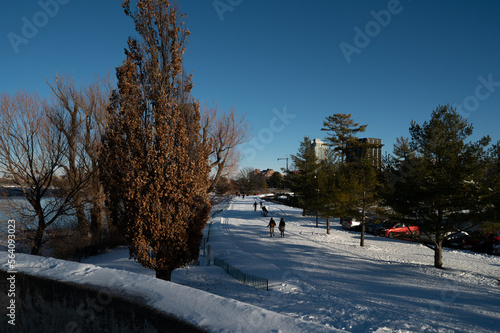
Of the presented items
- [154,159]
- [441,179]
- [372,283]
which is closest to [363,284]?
[372,283]

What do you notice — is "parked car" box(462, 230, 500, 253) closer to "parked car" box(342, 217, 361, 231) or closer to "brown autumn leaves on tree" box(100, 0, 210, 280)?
"parked car" box(342, 217, 361, 231)

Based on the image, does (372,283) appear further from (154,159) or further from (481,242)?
(481,242)

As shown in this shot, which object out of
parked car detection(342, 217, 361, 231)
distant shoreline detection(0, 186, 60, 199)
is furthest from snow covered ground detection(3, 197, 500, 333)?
parked car detection(342, 217, 361, 231)

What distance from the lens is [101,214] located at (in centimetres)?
1917

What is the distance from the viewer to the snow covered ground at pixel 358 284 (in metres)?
7.69

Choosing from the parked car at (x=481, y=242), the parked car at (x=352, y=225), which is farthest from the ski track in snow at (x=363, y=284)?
the parked car at (x=352, y=225)

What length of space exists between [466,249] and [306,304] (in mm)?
16899

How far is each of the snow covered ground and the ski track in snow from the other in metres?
0.03

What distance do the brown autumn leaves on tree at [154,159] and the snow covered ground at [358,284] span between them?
281cm

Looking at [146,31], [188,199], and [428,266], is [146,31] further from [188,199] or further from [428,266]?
[428,266]

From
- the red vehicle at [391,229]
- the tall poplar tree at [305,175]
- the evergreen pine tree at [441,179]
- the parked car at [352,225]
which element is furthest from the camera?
the tall poplar tree at [305,175]

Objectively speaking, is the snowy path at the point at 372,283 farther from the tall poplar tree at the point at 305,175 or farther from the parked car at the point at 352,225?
A: the tall poplar tree at the point at 305,175

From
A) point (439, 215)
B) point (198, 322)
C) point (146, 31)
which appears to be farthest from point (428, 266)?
point (146, 31)

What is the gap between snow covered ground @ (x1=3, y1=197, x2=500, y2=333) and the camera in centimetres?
769
